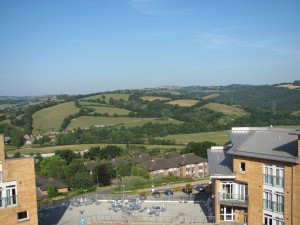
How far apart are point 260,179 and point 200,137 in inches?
3246

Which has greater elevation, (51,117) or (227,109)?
(227,109)

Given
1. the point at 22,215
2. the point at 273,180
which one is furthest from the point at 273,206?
the point at 22,215

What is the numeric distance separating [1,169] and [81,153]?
7232cm

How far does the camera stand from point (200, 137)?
107188 mm

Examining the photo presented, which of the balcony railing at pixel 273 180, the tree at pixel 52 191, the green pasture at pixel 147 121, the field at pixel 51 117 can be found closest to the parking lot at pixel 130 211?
the balcony railing at pixel 273 180

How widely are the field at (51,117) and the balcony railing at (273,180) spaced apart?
105976mm

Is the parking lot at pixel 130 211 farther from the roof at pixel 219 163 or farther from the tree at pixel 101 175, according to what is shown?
the tree at pixel 101 175

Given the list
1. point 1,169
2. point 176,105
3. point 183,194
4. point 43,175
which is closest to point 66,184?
point 43,175

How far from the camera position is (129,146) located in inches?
3885

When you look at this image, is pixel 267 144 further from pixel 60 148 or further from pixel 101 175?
pixel 60 148

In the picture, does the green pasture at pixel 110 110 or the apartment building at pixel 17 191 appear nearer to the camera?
the apartment building at pixel 17 191

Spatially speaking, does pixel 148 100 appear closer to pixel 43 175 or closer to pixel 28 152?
pixel 28 152

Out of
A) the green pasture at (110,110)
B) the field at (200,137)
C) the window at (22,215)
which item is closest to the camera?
the window at (22,215)

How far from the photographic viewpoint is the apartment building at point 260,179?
76.3 feet
